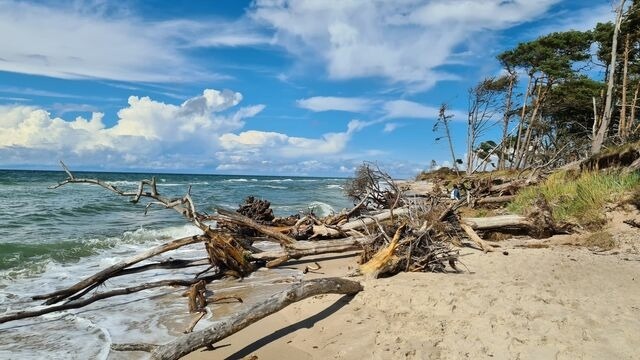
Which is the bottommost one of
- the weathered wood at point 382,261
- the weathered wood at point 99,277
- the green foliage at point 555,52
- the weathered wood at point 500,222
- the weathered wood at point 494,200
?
the weathered wood at point 99,277

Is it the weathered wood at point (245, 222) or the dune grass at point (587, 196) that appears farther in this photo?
the dune grass at point (587, 196)

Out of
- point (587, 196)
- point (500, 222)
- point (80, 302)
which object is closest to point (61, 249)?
point (80, 302)

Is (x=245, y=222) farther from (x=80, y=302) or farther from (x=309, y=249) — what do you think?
(x=80, y=302)

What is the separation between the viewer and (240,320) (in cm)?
432

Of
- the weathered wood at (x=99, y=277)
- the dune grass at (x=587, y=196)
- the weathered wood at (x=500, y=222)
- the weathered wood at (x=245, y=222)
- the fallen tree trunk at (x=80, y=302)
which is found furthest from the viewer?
the weathered wood at (x=500, y=222)

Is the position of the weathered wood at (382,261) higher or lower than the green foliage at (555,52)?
lower

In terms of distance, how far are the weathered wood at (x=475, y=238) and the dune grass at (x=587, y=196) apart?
1991mm

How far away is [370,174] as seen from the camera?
1204 centimetres

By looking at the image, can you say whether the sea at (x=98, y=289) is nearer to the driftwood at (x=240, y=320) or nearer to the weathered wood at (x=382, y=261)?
the driftwood at (x=240, y=320)

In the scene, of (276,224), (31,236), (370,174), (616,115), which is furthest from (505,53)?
(31,236)

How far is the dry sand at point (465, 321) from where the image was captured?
4.09 metres

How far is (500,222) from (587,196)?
6.39 feet

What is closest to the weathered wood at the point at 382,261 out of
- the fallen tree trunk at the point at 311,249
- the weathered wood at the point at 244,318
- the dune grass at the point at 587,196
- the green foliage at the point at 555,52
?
the weathered wood at the point at 244,318

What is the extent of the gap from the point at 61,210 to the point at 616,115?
2884 centimetres
